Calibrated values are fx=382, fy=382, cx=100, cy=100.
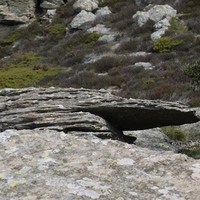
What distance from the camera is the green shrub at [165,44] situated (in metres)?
26.7

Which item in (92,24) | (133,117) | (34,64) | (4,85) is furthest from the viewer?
(92,24)

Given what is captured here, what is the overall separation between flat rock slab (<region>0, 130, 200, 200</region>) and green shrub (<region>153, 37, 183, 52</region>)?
22.2m

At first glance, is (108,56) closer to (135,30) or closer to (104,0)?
(135,30)

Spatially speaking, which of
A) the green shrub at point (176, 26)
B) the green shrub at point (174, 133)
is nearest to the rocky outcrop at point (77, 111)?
the green shrub at point (174, 133)

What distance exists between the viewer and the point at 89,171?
440cm

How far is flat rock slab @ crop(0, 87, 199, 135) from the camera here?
24.5 ft

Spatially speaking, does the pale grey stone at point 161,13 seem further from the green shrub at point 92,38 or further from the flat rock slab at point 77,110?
the flat rock slab at point 77,110

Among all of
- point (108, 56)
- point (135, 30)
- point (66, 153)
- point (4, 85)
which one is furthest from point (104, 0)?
point (66, 153)

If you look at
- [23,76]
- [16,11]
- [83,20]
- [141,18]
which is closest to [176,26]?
[141,18]

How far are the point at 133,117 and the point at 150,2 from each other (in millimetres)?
31589

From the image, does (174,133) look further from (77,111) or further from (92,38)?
(92,38)

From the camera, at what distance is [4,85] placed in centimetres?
2706

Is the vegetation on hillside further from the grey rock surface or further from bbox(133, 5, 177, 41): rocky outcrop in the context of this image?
the grey rock surface

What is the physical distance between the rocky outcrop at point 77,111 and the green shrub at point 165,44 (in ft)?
60.3
